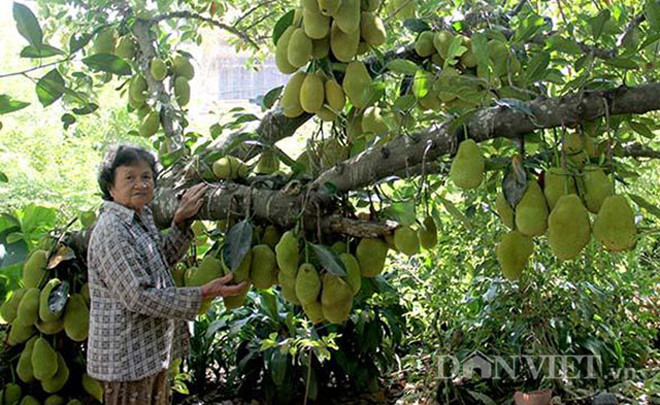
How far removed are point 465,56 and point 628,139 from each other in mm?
453

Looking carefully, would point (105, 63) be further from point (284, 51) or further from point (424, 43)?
point (424, 43)

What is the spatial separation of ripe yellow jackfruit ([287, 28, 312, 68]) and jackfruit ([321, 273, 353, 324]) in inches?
18.0

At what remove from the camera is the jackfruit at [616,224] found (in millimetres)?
923

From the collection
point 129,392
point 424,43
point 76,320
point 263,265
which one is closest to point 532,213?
point 263,265

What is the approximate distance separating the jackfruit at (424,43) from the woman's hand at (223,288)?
0.77m

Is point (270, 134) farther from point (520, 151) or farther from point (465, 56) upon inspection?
point (520, 151)

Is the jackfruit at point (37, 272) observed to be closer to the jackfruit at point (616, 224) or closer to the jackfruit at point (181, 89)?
the jackfruit at point (181, 89)

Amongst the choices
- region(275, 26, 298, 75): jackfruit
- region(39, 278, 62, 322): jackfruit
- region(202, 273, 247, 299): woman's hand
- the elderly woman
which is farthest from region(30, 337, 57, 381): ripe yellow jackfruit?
region(275, 26, 298, 75): jackfruit

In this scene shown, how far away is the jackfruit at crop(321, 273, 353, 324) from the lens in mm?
1282

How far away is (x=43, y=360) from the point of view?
1.79m

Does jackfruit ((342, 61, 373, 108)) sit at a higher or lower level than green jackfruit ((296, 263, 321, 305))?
higher

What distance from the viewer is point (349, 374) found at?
274cm

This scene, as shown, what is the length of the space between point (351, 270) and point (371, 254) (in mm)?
61

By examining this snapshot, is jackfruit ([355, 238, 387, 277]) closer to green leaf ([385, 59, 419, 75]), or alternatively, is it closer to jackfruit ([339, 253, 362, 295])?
jackfruit ([339, 253, 362, 295])
